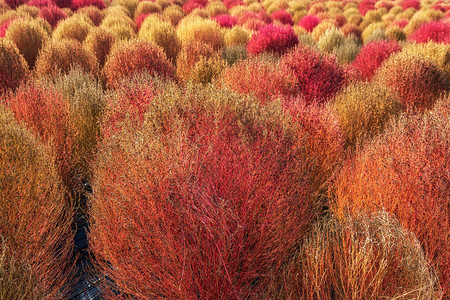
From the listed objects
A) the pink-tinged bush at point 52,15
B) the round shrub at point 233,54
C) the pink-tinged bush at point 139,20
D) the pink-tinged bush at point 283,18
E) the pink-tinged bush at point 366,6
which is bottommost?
the pink-tinged bush at point 366,6

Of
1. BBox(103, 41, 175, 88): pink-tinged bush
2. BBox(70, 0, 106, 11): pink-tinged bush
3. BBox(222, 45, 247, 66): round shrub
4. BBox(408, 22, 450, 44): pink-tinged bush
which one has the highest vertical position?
BBox(103, 41, 175, 88): pink-tinged bush

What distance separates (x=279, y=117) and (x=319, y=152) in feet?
3.19

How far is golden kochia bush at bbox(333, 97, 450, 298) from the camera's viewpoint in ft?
10.2

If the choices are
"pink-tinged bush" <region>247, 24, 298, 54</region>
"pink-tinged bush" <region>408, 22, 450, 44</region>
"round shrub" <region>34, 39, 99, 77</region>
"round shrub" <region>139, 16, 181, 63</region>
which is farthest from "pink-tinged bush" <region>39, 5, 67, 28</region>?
"pink-tinged bush" <region>408, 22, 450, 44</region>

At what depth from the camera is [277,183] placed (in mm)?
3316

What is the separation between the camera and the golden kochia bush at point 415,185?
3.10 metres

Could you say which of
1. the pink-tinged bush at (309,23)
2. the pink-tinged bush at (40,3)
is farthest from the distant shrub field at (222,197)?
the pink-tinged bush at (309,23)

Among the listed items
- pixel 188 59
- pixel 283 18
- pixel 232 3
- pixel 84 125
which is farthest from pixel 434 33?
pixel 232 3

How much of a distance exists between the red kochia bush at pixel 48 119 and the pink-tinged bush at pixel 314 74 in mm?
4905

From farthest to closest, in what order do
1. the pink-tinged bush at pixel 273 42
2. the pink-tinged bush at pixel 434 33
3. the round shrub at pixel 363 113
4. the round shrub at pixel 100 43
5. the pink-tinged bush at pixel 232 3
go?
the pink-tinged bush at pixel 232 3
the pink-tinged bush at pixel 434 33
the pink-tinged bush at pixel 273 42
the round shrub at pixel 100 43
the round shrub at pixel 363 113

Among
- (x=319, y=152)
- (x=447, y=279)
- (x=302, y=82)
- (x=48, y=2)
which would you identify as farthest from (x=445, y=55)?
(x=48, y=2)

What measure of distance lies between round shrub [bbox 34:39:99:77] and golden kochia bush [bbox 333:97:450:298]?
20.6 feet

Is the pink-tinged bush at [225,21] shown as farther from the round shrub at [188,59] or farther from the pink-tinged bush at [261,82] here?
the pink-tinged bush at [261,82]

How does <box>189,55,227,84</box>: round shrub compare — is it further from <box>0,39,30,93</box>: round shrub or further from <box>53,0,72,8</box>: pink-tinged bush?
<box>53,0,72,8</box>: pink-tinged bush
